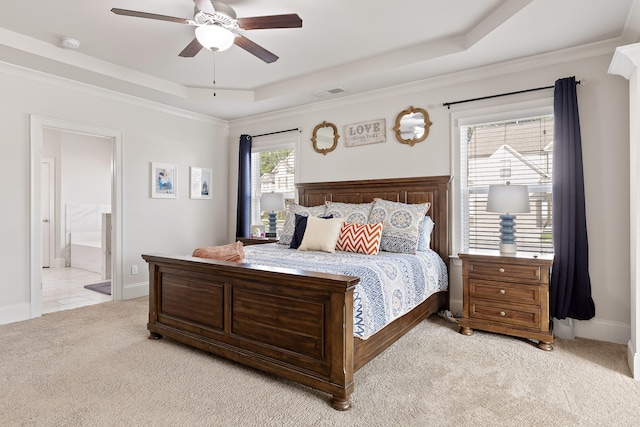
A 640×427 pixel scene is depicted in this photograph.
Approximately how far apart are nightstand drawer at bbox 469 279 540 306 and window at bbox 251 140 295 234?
278cm

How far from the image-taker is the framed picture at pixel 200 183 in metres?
5.30

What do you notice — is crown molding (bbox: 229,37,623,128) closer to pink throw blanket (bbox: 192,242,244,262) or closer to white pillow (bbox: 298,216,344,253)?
white pillow (bbox: 298,216,344,253)

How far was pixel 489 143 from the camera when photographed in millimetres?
3711

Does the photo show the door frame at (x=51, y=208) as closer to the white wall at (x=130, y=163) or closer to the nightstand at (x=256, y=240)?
the white wall at (x=130, y=163)

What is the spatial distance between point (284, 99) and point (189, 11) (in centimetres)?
185

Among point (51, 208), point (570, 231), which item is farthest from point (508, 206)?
point (51, 208)

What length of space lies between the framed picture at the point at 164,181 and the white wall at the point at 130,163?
71mm

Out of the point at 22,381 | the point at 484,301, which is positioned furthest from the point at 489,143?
the point at 22,381

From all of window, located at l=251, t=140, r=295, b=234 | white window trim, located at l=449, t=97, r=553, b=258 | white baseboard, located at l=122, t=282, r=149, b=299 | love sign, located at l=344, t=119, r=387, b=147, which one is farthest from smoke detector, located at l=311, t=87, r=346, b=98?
white baseboard, located at l=122, t=282, r=149, b=299

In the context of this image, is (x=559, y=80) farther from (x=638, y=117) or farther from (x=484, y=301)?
(x=484, y=301)

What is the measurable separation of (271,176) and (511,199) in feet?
10.9

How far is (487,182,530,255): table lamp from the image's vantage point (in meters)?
3.12

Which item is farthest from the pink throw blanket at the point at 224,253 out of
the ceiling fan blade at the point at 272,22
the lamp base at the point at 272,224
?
the lamp base at the point at 272,224

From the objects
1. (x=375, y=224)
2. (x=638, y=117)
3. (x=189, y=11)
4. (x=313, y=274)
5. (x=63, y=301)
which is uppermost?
(x=189, y=11)
